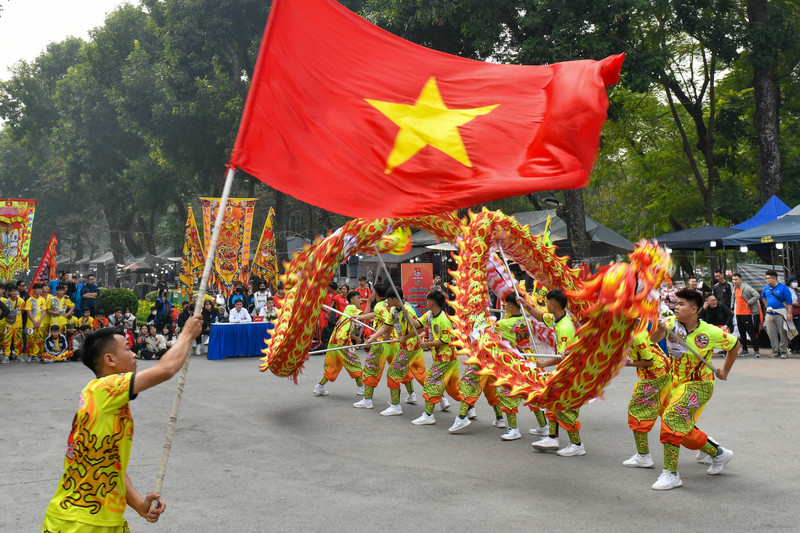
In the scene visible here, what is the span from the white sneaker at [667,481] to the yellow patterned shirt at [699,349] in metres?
0.73

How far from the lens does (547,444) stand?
287 inches

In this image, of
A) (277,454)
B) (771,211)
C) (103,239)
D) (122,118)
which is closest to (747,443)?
(277,454)

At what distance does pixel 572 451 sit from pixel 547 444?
28 cm

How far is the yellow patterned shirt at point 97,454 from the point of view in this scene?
3143 millimetres

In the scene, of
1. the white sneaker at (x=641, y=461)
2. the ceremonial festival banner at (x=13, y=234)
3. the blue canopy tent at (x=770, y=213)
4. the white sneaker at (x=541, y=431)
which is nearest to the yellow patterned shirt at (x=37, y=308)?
the ceremonial festival banner at (x=13, y=234)

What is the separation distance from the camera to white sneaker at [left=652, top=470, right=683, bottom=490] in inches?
230

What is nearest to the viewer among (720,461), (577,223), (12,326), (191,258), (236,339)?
(720,461)

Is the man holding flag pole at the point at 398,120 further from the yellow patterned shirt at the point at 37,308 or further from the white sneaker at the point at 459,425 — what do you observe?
the yellow patterned shirt at the point at 37,308

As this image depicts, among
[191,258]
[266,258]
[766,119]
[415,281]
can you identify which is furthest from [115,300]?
[766,119]

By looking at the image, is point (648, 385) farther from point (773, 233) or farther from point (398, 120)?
point (773, 233)

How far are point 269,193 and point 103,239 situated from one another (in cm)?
4618

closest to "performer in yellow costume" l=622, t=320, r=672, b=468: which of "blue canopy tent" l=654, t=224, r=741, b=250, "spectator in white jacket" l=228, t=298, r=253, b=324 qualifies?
"spectator in white jacket" l=228, t=298, r=253, b=324

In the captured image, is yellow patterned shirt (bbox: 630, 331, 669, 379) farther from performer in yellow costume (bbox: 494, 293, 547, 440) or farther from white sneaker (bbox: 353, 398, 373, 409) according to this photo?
white sneaker (bbox: 353, 398, 373, 409)

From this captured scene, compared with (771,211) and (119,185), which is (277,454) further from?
(119,185)
